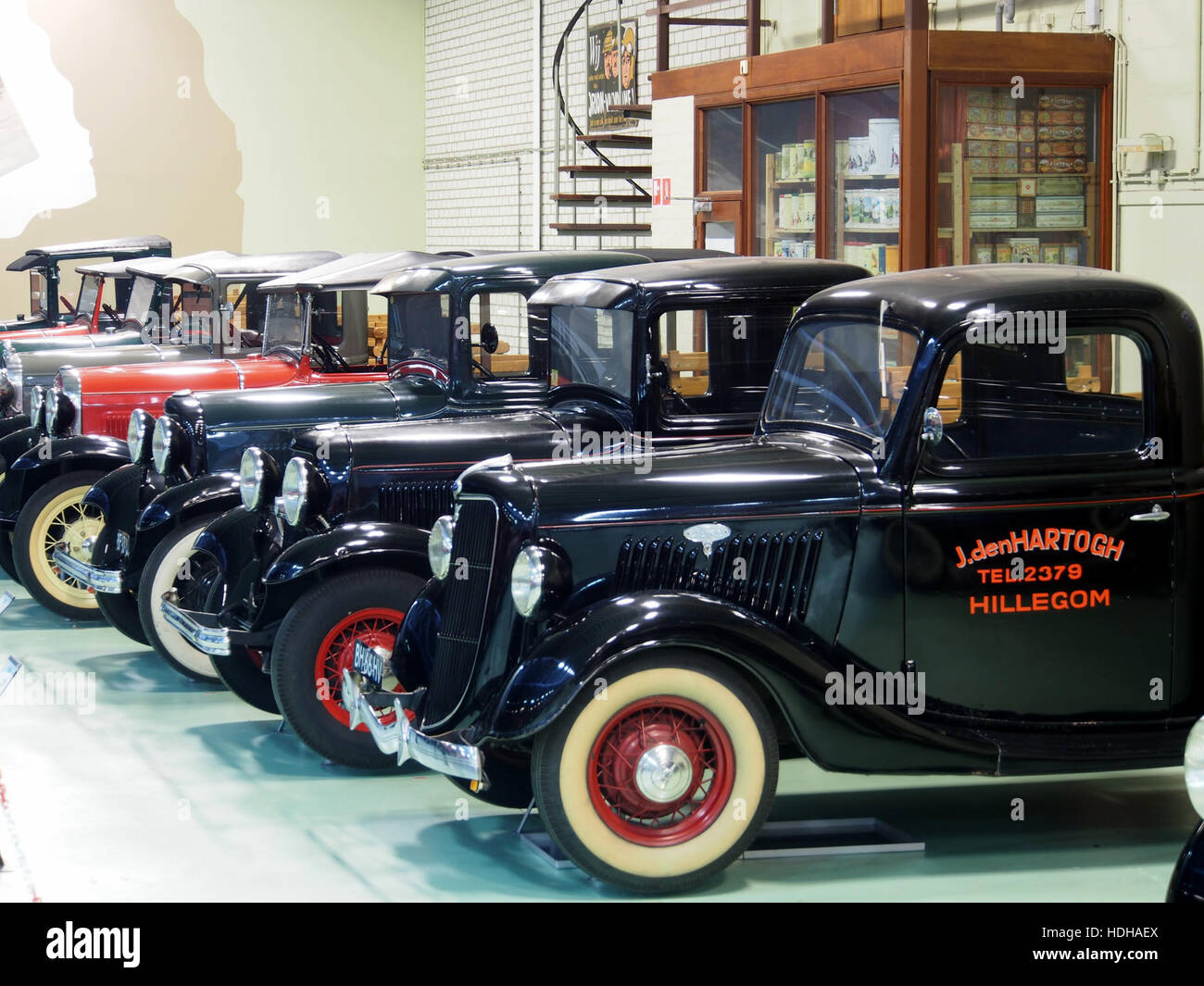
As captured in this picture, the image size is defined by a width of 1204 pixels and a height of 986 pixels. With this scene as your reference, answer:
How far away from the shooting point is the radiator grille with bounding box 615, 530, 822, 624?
4.10m

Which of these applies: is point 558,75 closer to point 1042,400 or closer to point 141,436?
point 141,436

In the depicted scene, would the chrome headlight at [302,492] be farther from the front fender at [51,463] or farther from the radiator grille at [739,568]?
the front fender at [51,463]

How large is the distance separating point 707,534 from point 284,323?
4728 millimetres

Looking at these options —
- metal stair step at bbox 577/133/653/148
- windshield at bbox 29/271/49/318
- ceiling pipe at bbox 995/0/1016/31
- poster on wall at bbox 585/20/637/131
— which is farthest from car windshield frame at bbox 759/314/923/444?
windshield at bbox 29/271/49/318

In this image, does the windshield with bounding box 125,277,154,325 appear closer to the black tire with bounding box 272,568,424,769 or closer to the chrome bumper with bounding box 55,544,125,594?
the chrome bumper with bounding box 55,544,125,594

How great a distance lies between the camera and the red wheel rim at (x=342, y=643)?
5043 mm

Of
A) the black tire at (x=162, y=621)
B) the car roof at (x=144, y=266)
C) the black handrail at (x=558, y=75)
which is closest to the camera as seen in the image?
the black tire at (x=162, y=621)

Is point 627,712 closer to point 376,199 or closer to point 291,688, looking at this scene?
point 291,688

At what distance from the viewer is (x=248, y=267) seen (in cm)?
930

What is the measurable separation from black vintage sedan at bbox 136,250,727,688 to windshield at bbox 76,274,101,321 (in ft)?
16.6

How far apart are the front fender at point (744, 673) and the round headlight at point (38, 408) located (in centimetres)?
525

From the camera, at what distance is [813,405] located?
4.62 meters

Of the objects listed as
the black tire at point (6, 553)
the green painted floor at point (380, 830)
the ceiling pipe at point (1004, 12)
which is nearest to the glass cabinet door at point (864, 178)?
the ceiling pipe at point (1004, 12)

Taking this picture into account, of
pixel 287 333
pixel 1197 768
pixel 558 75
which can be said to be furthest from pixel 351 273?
pixel 558 75
